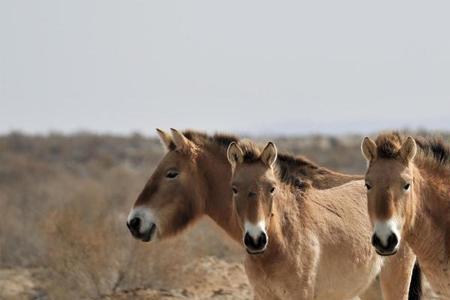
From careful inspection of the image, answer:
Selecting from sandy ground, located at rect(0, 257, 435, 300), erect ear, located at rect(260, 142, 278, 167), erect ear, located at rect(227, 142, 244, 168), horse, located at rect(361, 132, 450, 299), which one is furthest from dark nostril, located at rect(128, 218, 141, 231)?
sandy ground, located at rect(0, 257, 435, 300)

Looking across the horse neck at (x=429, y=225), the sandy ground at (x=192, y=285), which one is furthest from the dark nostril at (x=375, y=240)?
the sandy ground at (x=192, y=285)

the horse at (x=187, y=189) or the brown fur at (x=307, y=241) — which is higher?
the horse at (x=187, y=189)

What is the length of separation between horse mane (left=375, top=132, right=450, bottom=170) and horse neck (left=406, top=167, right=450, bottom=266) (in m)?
0.25

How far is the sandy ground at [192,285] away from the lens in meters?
13.4

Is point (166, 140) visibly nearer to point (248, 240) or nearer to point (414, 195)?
point (248, 240)

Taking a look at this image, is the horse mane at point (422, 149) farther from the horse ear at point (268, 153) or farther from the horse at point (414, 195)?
the horse ear at point (268, 153)

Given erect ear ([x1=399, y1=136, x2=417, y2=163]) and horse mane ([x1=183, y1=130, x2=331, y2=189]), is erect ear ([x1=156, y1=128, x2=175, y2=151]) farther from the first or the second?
erect ear ([x1=399, y1=136, x2=417, y2=163])

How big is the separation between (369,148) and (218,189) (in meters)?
1.96

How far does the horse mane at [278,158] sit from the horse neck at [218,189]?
0.56 feet

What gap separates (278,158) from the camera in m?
10.1

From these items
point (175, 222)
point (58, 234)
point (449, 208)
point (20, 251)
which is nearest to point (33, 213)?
point (20, 251)

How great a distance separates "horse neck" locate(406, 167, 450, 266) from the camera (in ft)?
29.3

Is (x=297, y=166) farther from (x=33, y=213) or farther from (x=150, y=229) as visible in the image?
(x=33, y=213)

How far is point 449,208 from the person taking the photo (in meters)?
9.03
